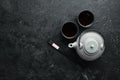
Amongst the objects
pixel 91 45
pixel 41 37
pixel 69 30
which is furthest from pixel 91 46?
pixel 41 37

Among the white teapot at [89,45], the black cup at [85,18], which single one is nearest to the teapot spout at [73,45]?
the white teapot at [89,45]

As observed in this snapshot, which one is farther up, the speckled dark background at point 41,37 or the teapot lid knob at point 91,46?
the speckled dark background at point 41,37

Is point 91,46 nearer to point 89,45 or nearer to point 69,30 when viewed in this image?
point 89,45

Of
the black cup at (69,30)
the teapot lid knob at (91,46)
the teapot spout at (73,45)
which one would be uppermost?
the black cup at (69,30)

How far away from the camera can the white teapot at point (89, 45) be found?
1.46m

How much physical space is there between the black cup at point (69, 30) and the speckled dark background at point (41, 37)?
40mm

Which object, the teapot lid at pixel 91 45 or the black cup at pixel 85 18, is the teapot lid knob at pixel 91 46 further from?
the black cup at pixel 85 18

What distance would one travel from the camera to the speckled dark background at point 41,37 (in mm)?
1582

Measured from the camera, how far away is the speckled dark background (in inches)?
62.3

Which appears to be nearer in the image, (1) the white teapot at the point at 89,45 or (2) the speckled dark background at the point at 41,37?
(1) the white teapot at the point at 89,45

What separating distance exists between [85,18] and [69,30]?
0.10 m

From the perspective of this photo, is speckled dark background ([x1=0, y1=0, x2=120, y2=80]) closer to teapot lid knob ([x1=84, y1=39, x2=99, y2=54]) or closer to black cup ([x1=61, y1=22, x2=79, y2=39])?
black cup ([x1=61, y1=22, x2=79, y2=39])

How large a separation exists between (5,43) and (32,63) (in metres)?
0.17

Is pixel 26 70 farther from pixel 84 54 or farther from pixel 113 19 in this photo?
pixel 113 19
